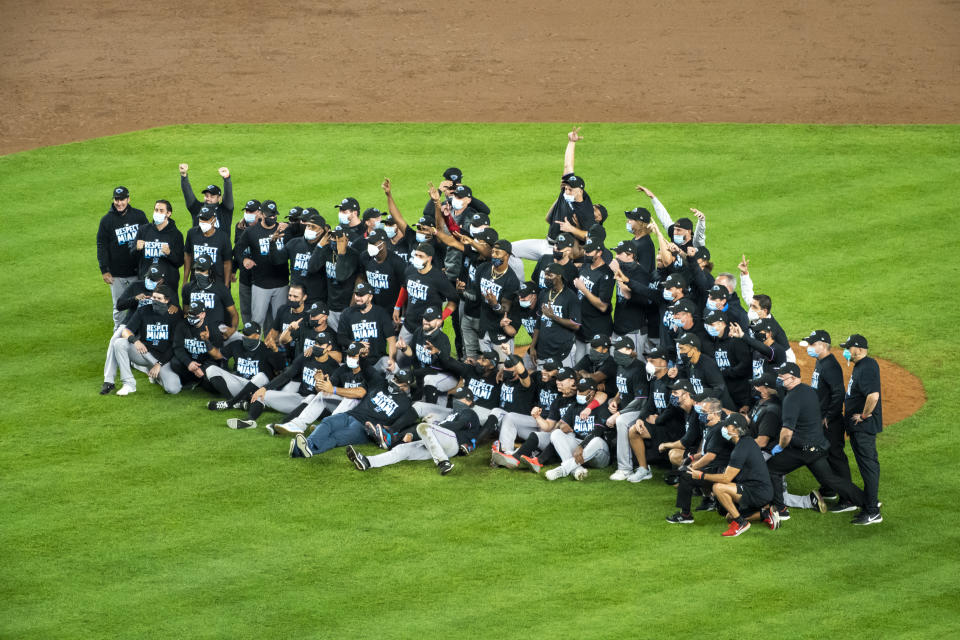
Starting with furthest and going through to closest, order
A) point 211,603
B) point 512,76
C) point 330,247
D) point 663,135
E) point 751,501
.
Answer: point 512,76 → point 663,135 → point 330,247 → point 751,501 → point 211,603

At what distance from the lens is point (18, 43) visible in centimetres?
2980

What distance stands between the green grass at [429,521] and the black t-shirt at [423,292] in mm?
2070

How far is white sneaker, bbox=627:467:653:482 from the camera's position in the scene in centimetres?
1335

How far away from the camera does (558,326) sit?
14.4 metres

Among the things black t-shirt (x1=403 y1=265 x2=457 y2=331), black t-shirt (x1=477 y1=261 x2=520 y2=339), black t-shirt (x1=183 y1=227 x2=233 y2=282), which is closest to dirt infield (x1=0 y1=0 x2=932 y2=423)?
black t-shirt (x1=183 y1=227 x2=233 y2=282)

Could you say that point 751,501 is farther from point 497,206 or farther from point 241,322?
point 497,206

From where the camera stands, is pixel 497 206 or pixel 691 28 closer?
pixel 497 206

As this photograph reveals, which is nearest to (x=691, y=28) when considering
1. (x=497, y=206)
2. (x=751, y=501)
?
(x=497, y=206)

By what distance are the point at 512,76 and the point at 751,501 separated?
17539 mm

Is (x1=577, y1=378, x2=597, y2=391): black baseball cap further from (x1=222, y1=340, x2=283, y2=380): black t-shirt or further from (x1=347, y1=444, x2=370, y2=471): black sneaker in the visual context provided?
(x1=222, y1=340, x2=283, y2=380): black t-shirt

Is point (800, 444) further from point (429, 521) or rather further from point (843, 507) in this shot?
point (429, 521)

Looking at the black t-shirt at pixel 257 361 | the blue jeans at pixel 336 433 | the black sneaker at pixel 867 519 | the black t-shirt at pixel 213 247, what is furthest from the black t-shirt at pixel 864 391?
the black t-shirt at pixel 213 247

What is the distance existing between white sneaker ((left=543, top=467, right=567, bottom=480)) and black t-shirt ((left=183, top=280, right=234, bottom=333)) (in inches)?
182

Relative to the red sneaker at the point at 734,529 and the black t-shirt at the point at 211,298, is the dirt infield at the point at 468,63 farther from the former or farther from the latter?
the red sneaker at the point at 734,529
